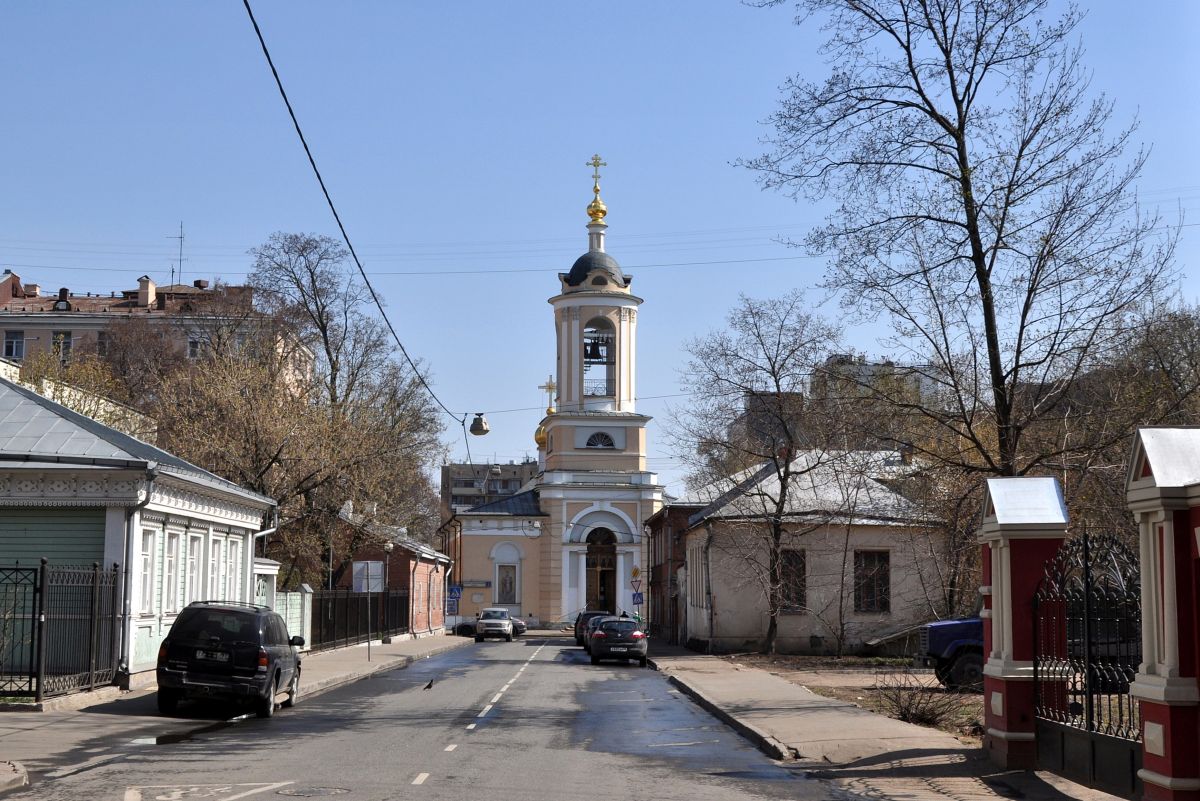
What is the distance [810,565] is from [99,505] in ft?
85.0

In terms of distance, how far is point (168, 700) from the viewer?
20.6m

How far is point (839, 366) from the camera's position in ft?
77.6

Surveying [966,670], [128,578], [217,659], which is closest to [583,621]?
[966,670]

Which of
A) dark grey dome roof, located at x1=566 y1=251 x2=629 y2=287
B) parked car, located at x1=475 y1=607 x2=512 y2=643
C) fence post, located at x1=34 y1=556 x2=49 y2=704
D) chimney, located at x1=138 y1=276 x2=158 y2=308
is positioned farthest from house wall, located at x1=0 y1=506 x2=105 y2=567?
chimney, located at x1=138 y1=276 x2=158 y2=308

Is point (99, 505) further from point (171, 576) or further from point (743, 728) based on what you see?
point (743, 728)

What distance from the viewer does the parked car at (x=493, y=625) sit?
208ft

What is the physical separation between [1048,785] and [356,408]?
124 feet

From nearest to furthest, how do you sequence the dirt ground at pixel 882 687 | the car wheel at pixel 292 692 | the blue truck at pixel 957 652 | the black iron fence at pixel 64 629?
the dirt ground at pixel 882 687 → the black iron fence at pixel 64 629 → the car wheel at pixel 292 692 → the blue truck at pixel 957 652

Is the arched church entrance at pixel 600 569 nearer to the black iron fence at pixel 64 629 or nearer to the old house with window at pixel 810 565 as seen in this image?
the old house with window at pixel 810 565

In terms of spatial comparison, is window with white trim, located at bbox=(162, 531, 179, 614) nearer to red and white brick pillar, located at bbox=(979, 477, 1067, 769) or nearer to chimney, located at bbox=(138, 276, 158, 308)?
red and white brick pillar, located at bbox=(979, 477, 1067, 769)

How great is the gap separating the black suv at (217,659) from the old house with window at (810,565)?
23.2 m

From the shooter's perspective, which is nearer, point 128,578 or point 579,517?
point 128,578

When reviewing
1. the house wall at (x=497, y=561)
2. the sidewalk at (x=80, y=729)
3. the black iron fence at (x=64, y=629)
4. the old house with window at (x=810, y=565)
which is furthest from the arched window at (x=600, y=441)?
the black iron fence at (x=64, y=629)

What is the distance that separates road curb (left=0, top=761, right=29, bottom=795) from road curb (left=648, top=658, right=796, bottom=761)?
8342 millimetres
